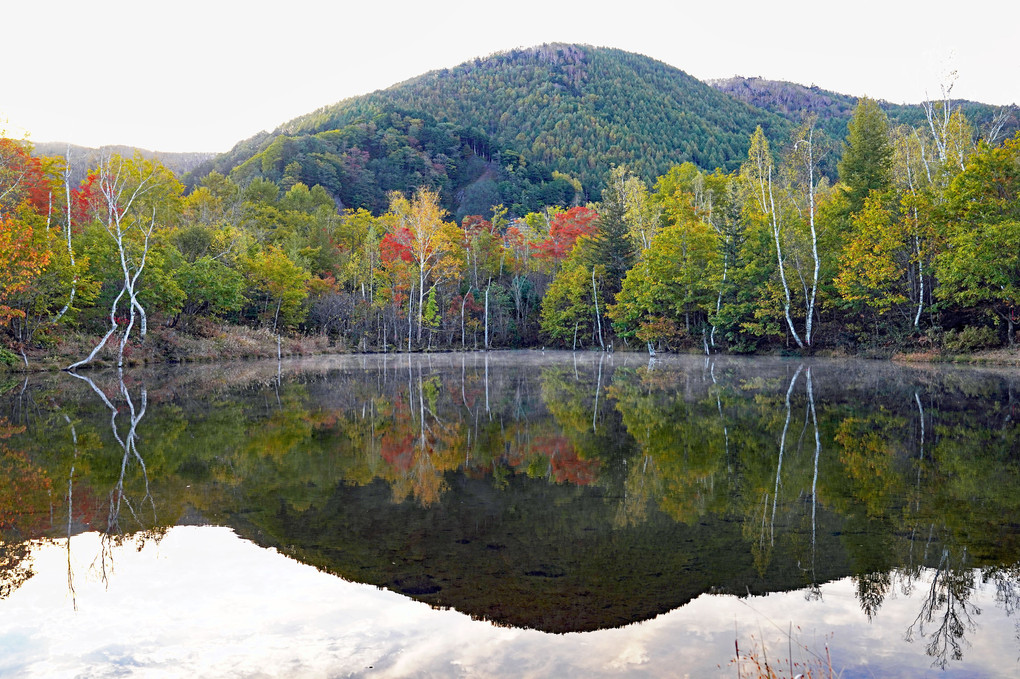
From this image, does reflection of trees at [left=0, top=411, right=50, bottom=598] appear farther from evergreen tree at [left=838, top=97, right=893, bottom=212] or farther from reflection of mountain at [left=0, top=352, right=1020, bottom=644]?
evergreen tree at [left=838, top=97, right=893, bottom=212]

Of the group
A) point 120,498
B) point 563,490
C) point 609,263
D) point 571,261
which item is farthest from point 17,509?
point 571,261

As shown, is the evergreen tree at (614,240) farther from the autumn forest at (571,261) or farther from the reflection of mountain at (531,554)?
the reflection of mountain at (531,554)

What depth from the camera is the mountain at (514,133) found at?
10012 cm

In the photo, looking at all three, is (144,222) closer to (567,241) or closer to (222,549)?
(567,241)

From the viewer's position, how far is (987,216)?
23766 mm

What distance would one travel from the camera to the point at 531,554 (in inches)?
181

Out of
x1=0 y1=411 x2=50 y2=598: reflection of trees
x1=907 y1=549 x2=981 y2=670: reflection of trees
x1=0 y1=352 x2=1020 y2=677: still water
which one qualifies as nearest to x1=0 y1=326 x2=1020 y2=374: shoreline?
x1=0 y1=352 x2=1020 y2=677: still water

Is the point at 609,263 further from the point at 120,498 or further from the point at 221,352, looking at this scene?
the point at 120,498

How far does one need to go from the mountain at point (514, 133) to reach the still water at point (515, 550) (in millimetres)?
84606

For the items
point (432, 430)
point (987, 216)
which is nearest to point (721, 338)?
point (987, 216)

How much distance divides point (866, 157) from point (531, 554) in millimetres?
35303

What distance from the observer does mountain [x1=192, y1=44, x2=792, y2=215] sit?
100 m

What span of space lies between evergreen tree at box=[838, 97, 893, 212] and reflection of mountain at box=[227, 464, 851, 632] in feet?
107

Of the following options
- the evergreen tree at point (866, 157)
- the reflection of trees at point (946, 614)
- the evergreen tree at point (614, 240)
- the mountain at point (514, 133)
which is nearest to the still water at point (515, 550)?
the reflection of trees at point (946, 614)
